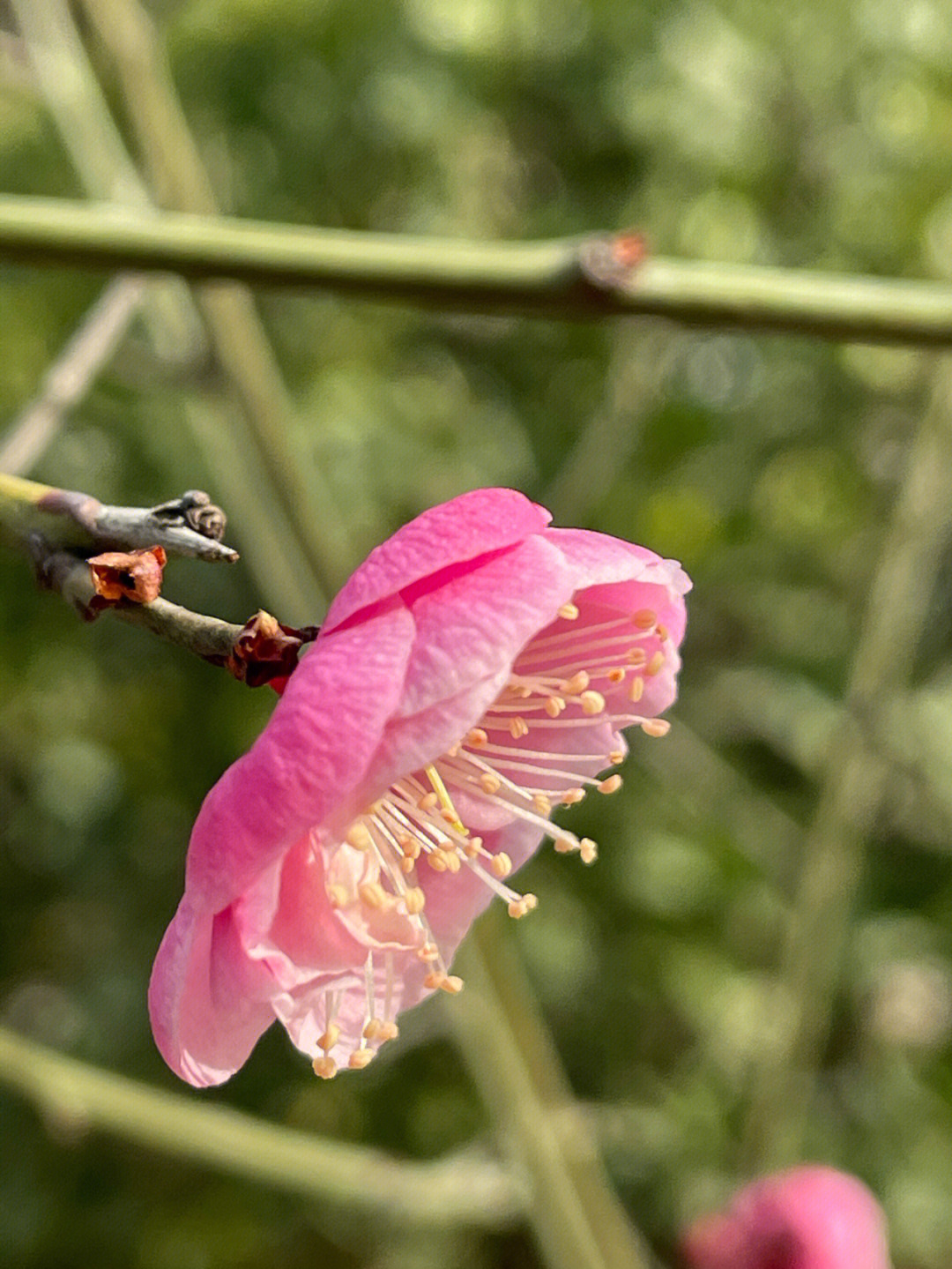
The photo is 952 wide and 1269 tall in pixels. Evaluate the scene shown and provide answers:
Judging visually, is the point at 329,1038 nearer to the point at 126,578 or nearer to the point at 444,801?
the point at 444,801

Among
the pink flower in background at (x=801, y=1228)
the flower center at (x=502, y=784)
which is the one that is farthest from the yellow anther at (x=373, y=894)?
the pink flower in background at (x=801, y=1228)

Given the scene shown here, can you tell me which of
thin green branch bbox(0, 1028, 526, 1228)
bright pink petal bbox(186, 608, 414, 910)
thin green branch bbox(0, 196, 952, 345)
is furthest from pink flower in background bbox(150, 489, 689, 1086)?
thin green branch bbox(0, 1028, 526, 1228)

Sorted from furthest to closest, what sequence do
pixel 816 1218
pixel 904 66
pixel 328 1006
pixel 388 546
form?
pixel 904 66
pixel 816 1218
pixel 328 1006
pixel 388 546

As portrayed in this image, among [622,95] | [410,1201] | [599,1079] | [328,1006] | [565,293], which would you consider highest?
[622,95]

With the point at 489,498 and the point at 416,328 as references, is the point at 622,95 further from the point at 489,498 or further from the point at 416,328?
the point at 489,498

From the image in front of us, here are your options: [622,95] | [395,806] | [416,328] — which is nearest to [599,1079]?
[416,328]
